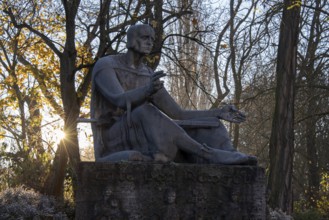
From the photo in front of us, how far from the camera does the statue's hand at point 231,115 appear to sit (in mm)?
7988

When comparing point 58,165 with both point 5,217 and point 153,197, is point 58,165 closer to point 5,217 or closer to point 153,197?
point 5,217

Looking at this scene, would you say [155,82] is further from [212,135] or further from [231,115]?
[231,115]

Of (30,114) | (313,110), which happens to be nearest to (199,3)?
(313,110)

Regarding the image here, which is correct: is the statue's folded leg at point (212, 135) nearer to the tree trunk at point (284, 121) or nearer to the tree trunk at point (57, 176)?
A: the tree trunk at point (284, 121)

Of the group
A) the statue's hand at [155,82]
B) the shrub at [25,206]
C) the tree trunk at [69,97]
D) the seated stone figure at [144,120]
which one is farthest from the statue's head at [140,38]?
the tree trunk at [69,97]

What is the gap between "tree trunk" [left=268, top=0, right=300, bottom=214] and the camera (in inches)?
630

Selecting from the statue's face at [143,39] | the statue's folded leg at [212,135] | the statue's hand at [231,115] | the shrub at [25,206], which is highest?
the statue's face at [143,39]

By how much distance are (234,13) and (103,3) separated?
383 centimetres

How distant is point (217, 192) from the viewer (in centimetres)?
739

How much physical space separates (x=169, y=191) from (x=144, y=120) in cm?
77

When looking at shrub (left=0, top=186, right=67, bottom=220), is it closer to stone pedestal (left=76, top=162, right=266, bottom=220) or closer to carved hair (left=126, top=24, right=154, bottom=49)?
carved hair (left=126, top=24, right=154, bottom=49)

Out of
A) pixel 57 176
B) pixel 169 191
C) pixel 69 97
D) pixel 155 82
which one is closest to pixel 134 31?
pixel 155 82

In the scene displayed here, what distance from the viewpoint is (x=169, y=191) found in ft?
23.7

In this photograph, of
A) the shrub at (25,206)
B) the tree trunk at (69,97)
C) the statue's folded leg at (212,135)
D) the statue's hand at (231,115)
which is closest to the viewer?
the statue's folded leg at (212,135)
